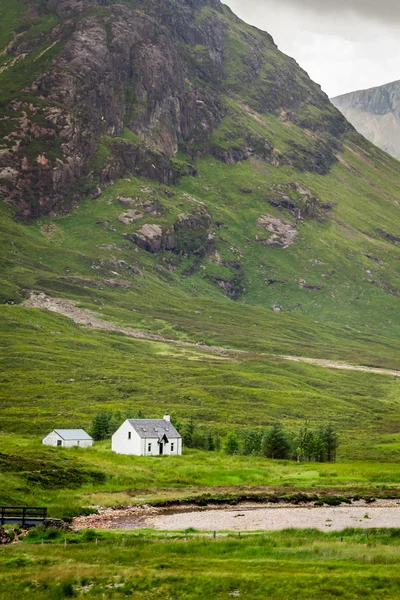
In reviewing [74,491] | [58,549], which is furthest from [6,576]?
[74,491]

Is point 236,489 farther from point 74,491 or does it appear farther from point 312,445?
point 312,445

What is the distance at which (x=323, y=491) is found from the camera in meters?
96.2

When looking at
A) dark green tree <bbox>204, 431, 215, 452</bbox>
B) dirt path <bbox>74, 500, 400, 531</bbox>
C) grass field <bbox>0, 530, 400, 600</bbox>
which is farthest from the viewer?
dark green tree <bbox>204, 431, 215, 452</bbox>

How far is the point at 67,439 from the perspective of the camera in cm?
13438

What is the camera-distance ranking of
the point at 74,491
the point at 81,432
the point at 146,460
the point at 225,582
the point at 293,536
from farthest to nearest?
the point at 81,432 → the point at 146,460 → the point at 74,491 → the point at 293,536 → the point at 225,582

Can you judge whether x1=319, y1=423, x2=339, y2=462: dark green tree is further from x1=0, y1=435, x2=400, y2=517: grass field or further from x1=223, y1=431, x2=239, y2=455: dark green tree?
x1=0, y1=435, x2=400, y2=517: grass field

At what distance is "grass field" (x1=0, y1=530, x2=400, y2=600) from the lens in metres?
40.1

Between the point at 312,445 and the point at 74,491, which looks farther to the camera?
the point at 312,445

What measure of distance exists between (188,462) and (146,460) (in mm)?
6431

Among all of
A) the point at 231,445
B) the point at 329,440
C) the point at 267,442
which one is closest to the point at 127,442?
the point at 231,445

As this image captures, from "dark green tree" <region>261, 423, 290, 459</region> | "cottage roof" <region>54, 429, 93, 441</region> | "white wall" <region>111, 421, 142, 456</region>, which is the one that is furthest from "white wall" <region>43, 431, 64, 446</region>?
"dark green tree" <region>261, 423, 290, 459</region>

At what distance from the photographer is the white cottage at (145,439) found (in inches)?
5039

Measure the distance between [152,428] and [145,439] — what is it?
3036mm

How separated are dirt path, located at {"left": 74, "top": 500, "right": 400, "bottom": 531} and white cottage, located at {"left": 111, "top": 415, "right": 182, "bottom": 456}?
152ft
